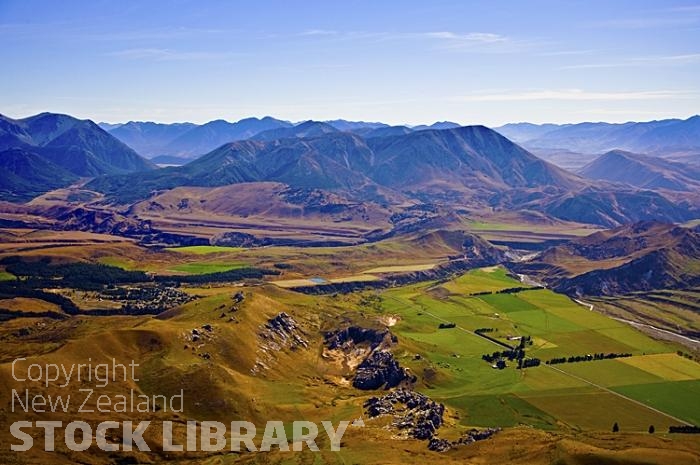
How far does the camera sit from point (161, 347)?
186500 millimetres

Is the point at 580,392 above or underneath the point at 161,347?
underneath

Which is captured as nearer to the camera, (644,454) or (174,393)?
(644,454)

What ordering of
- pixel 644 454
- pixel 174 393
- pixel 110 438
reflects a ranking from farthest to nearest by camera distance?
pixel 174 393 < pixel 110 438 < pixel 644 454

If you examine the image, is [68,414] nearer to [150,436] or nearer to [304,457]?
[150,436]

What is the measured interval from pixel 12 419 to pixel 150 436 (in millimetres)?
29307

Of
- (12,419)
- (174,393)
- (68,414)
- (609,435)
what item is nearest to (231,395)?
(174,393)

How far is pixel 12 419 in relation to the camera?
141500 mm

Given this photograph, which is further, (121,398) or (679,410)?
(679,410)

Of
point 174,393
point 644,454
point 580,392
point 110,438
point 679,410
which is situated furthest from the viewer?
point 580,392

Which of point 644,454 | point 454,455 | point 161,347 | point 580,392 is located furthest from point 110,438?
point 580,392

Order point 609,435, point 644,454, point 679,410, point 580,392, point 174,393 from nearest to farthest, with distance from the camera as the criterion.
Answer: point 644,454
point 609,435
point 174,393
point 679,410
point 580,392

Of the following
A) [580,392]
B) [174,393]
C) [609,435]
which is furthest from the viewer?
[580,392]

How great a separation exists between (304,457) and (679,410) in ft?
350

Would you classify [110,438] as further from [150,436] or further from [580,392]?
[580,392]
